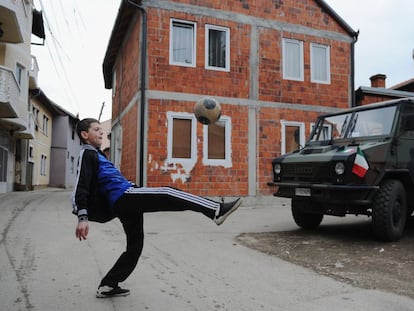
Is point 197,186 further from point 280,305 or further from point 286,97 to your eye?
point 280,305

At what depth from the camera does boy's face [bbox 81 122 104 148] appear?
3.53 meters

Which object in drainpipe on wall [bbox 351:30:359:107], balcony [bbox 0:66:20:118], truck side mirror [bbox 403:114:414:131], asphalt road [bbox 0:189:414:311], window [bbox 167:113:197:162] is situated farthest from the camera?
balcony [bbox 0:66:20:118]

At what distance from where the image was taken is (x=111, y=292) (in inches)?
140

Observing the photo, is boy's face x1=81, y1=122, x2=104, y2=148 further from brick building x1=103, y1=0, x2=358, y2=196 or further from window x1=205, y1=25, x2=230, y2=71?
window x1=205, y1=25, x2=230, y2=71

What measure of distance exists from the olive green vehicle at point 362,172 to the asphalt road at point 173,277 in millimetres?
1174

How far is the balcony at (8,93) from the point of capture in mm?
15328

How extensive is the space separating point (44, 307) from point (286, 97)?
463 inches

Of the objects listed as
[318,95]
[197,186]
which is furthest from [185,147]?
[318,95]

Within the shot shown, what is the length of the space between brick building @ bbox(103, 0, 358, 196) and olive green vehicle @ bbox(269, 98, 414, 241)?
546 centimetres

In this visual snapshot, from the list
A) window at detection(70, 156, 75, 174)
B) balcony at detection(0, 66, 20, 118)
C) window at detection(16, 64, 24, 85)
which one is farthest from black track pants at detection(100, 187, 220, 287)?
window at detection(70, 156, 75, 174)

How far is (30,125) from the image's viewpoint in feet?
74.3

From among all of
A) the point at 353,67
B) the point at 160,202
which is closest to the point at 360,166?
the point at 160,202

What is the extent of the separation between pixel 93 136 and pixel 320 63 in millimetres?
12702

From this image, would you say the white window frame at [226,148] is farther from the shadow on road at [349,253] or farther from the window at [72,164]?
the window at [72,164]
